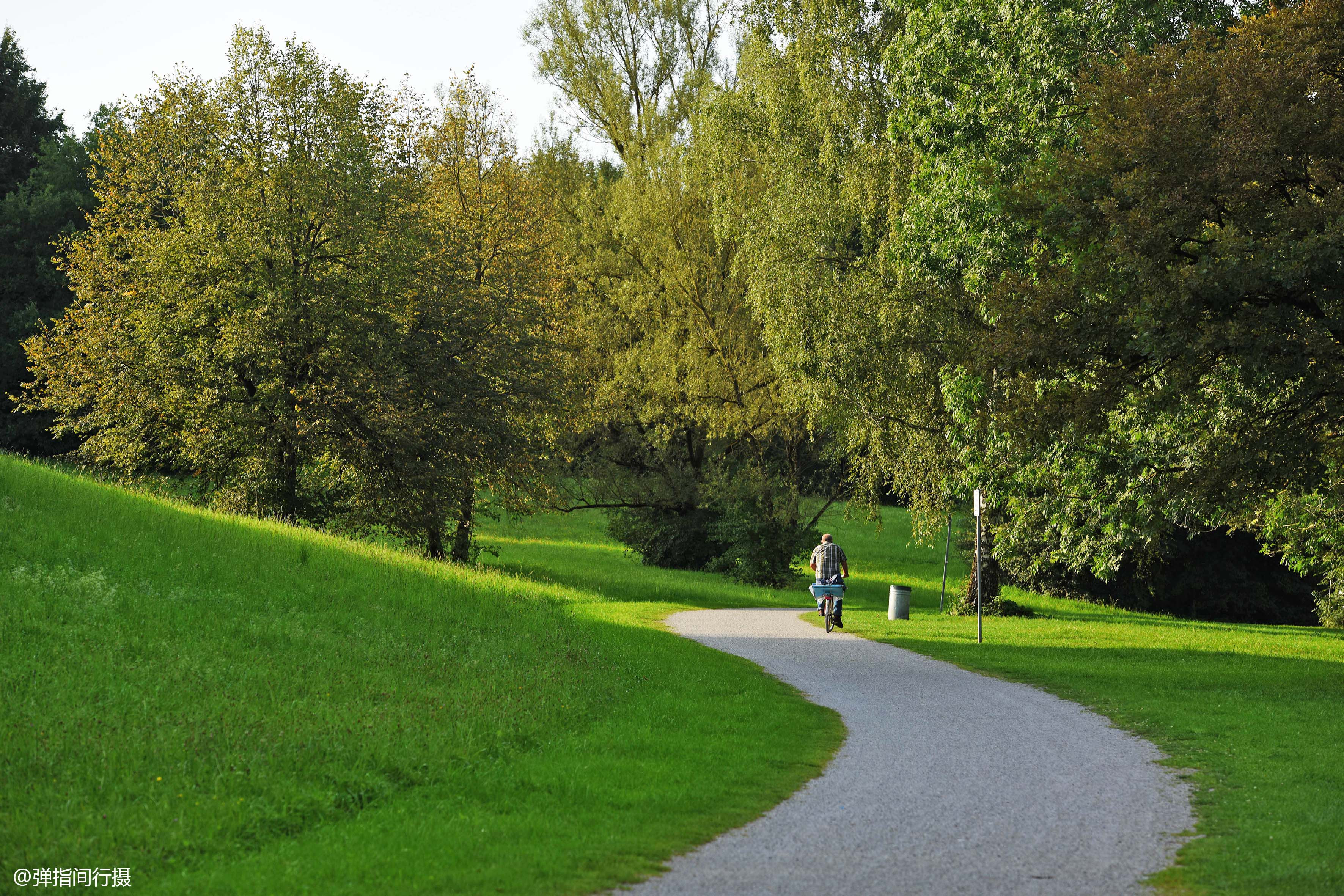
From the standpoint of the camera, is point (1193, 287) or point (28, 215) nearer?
point (1193, 287)

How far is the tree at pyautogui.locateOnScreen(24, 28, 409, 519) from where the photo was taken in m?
27.4

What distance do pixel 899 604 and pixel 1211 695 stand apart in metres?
11.6

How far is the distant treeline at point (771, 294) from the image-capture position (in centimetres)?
1517

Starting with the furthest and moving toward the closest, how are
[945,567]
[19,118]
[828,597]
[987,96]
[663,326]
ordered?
[19,118], [663,326], [945,567], [987,96], [828,597]

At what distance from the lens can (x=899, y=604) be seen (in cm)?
2700

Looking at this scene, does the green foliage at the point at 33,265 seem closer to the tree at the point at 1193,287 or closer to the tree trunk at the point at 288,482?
the tree trunk at the point at 288,482

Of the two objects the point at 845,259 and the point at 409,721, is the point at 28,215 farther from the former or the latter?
the point at 409,721

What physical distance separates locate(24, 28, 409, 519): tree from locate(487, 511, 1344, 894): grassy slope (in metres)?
10.6

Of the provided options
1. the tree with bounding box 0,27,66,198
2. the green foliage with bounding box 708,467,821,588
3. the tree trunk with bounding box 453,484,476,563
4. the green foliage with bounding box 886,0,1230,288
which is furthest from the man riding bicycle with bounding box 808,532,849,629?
the tree with bounding box 0,27,66,198

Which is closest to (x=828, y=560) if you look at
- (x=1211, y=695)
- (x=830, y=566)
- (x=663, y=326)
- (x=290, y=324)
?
(x=830, y=566)

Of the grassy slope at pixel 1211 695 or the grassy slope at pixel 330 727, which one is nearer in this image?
the grassy slope at pixel 330 727

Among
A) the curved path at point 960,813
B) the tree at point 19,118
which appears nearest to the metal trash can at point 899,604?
the curved path at point 960,813

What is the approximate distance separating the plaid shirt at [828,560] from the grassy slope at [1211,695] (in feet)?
5.30

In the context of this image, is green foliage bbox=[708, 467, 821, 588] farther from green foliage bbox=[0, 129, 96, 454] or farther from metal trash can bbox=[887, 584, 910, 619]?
green foliage bbox=[0, 129, 96, 454]
